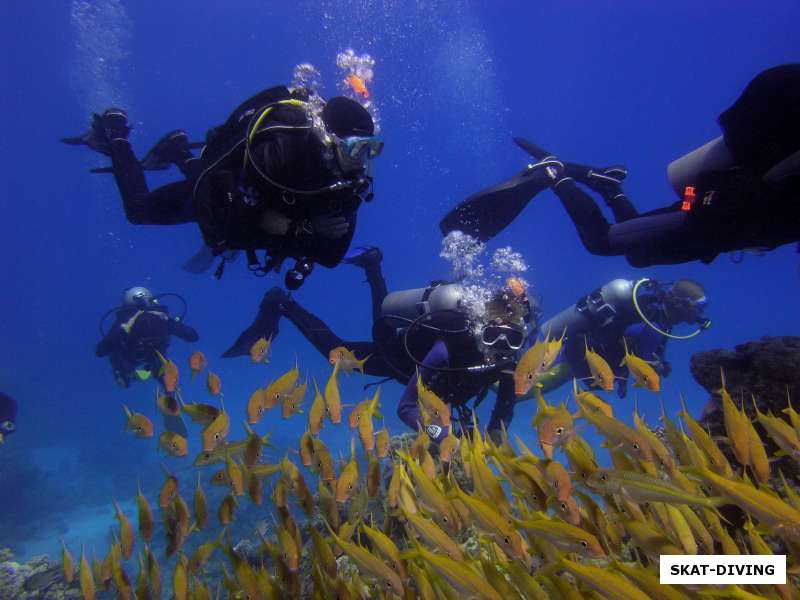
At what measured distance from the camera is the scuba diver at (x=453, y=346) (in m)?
5.18

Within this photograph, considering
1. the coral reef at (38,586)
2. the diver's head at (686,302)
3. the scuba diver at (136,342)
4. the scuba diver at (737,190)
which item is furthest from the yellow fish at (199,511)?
the diver's head at (686,302)

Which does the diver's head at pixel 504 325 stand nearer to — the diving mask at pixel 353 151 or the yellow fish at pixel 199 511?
the diving mask at pixel 353 151

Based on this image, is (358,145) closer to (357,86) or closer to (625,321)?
(357,86)

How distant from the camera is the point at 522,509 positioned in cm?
257

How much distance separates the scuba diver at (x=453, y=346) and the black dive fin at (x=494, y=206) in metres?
1.24

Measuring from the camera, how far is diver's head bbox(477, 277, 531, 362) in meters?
5.16

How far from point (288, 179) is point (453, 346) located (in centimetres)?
287

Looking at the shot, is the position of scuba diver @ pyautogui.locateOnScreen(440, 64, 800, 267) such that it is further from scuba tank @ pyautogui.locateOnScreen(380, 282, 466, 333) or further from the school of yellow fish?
scuba tank @ pyautogui.locateOnScreen(380, 282, 466, 333)

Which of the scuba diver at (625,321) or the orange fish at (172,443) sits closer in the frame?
the orange fish at (172,443)

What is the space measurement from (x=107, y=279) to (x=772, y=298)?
166 meters

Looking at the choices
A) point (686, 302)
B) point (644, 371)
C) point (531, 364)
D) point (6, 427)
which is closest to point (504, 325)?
point (531, 364)

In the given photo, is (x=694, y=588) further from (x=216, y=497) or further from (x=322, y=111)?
(x=216, y=497)

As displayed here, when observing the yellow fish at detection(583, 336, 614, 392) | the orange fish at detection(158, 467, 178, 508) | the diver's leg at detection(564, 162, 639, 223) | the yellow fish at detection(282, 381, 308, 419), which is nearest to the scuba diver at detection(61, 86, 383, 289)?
the yellow fish at detection(282, 381, 308, 419)

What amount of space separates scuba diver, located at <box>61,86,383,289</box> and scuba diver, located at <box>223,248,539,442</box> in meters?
1.74
